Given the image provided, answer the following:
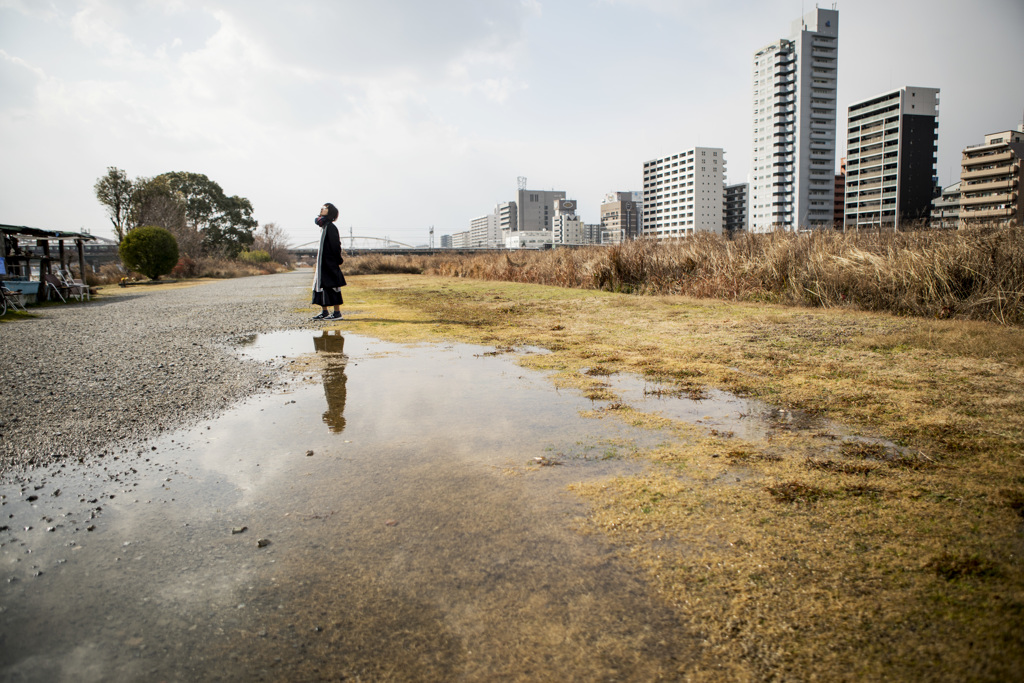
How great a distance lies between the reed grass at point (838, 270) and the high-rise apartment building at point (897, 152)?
114 m

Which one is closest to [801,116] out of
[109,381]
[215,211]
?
[215,211]

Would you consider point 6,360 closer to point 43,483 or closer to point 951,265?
point 43,483

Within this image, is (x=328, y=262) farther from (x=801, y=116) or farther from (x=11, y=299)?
(x=801, y=116)

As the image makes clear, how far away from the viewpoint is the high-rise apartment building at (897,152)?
10794 cm

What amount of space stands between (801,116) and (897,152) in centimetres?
1955

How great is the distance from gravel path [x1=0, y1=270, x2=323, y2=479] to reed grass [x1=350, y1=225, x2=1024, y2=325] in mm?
8620

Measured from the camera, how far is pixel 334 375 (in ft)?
17.7

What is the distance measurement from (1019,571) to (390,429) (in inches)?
122

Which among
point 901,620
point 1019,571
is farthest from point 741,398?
point 901,620

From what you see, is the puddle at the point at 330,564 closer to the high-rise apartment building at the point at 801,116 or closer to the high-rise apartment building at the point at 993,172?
the high-rise apartment building at the point at 801,116

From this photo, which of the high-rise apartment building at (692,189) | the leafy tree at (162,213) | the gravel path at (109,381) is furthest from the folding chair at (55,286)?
the high-rise apartment building at (692,189)

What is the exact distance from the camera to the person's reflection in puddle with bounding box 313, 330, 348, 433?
394 centimetres

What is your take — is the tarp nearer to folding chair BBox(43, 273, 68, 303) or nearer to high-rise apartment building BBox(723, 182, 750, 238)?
folding chair BBox(43, 273, 68, 303)

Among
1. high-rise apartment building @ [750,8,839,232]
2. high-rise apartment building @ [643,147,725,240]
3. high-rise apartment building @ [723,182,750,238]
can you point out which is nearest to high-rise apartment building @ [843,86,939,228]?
high-rise apartment building @ [750,8,839,232]
